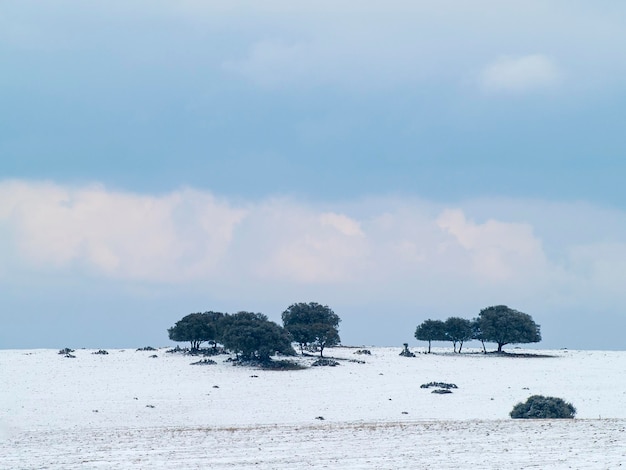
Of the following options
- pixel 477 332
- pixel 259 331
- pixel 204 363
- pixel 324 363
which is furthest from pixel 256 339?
pixel 477 332

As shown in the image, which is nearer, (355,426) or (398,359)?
(355,426)

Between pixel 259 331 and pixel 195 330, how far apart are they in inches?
475

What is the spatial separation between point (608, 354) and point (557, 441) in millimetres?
65639

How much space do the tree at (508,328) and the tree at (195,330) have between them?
2846 centimetres

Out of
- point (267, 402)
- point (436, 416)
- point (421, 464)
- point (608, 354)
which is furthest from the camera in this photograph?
point (608, 354)

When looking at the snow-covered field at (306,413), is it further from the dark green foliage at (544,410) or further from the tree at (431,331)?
the tree at (431,331)

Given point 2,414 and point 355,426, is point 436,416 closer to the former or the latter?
point 355,426

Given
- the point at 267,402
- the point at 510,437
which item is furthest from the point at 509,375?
the point at 510,437

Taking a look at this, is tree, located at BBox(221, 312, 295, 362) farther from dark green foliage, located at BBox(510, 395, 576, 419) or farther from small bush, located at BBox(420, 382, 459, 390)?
dark green foliage, located at BBox(510, 395, 576, 419)

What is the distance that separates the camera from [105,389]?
46.6 m

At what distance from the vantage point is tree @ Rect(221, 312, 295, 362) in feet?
198

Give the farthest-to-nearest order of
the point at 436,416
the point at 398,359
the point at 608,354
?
the point at 608,354, the point at 398,359, the point at 436,416

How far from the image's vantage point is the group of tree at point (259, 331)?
60938 mm

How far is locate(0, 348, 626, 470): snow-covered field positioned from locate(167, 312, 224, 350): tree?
470 cm
